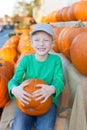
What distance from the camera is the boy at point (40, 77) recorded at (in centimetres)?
178

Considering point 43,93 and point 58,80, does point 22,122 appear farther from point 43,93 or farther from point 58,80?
point 58,80

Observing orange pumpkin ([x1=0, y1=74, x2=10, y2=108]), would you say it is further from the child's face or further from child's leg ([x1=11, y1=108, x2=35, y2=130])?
the child's face

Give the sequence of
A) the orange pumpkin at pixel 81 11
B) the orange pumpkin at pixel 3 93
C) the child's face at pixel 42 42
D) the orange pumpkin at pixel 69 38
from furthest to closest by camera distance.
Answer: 1. the orange pumpkin at pixel 81 11
2. the orange pumpkin at pixel 69 38
3. the orange pumpkin at pixel 3 93
4. the child's face at pixel 42 42

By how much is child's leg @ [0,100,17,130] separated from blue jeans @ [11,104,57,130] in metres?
0.18

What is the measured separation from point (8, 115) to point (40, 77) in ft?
1.34

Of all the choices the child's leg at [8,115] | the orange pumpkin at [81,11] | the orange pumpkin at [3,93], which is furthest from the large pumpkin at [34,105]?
the orange pumpkin at [81,11]

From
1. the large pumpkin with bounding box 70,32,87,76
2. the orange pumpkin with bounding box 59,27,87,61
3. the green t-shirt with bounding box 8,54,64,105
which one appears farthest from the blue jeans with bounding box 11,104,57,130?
Result: the orange pumpkin with bounding box 59,27,87,61

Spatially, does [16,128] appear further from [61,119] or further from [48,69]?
[48,69]

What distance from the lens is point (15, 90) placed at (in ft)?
5.86

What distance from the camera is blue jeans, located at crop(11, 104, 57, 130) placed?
180 cm

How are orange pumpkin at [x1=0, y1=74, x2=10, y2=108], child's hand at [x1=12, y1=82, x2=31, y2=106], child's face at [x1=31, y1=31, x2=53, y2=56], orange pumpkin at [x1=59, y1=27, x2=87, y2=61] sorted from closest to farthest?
1. child's hand at [x1=12, y1=82, x2=31, y2=106]
2. child's face at [x1=31, y1=31, x2=53, y2=56]
3. orange pumpkin at [x1=0, y1=74, x2=10, y2=108]
4. orange pumpkin at [x1=59, y1=27, x2=87, y2=61]

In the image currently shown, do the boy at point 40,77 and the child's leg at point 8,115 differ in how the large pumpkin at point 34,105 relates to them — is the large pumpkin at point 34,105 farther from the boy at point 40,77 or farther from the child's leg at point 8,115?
the child's leg at point 8,115

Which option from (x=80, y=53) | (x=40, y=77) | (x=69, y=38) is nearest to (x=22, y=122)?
(x=40, y=77)

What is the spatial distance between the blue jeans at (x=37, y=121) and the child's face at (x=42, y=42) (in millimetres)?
402
